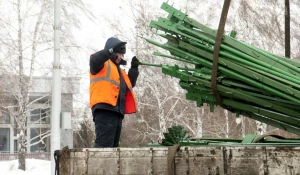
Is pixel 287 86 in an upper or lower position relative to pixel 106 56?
lower

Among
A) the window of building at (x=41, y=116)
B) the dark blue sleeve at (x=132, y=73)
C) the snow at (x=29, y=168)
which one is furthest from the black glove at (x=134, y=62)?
the window of building at (x=41, y=116)

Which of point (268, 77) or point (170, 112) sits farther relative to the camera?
point (170, 112)

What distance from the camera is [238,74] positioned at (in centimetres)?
439

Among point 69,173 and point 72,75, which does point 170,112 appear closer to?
point 72,75

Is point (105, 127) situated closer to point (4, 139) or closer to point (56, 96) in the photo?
point (56, 96)

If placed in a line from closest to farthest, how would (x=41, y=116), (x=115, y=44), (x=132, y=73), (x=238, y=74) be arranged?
(x=238, y=74) → (x=115, y=44) → (x=132, y=73) → (x=41, y=116)

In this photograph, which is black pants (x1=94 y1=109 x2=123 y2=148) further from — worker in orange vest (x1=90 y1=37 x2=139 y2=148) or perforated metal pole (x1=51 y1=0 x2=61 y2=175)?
perforated metal pole (x1=51 y1=0 x2=61 y2=175)

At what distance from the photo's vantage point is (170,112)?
95.8ft

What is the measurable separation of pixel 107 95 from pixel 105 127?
29cm

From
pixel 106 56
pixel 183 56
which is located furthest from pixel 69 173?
pixel 106 56

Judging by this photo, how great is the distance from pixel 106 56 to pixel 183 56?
3.19ft

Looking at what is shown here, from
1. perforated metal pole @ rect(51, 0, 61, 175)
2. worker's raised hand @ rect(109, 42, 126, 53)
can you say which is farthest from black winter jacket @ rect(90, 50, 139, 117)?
perforated metal pole @ rect(51, 0, 61, 175)

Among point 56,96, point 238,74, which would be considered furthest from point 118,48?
point 56,96

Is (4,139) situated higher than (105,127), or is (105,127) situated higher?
(4,139)
